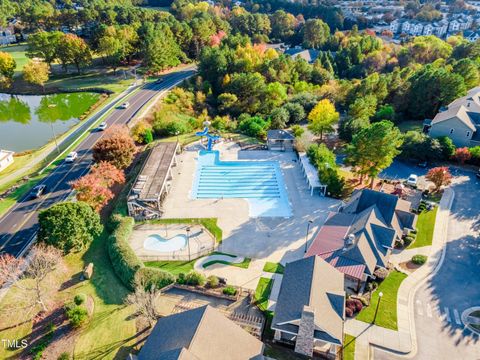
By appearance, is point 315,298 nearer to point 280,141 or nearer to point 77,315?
point 77,315

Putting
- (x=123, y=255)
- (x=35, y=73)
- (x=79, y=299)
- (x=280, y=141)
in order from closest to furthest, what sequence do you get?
(x=79, y=299) < (x=123, y=255) < (x=280, y=141) < (x=35, y=73)

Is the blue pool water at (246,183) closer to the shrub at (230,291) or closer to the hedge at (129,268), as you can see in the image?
the shrub at (230,291)

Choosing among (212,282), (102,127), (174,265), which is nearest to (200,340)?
(212,282)

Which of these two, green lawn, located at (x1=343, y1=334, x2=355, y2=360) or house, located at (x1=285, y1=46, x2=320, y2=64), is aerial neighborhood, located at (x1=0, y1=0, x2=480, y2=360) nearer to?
green lawn, located at (x1=343, y1=334, x2=355, y2=360)

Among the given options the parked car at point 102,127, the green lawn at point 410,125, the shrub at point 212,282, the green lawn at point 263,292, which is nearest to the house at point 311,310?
the green lawn at point 263,292

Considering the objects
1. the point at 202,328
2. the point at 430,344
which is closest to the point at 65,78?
the point at 202,328

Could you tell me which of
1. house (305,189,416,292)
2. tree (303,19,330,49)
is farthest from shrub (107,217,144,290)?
tree (303,19,330,49)

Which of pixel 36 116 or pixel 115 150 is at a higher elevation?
pixel 115 150
